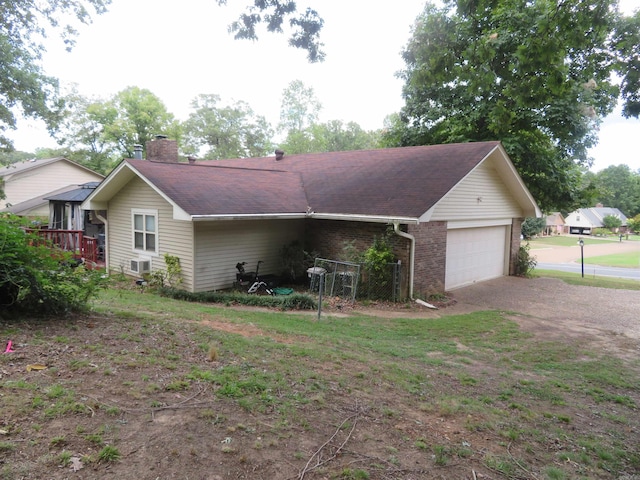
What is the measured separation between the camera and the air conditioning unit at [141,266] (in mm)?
13422

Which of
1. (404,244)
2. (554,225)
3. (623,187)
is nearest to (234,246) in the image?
(404,244)

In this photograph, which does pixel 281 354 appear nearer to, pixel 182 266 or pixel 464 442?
pixel 464 442

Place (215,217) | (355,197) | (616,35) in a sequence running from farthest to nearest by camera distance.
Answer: (616,35), (355,197), (215,217)

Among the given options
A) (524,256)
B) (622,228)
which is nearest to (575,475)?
(524,256)

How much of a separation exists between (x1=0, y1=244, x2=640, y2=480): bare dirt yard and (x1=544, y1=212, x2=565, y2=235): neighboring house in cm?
8399

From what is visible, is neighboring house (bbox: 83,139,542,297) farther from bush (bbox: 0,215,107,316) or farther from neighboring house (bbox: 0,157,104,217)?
neighboring house (bbox: 0,157,104,217)

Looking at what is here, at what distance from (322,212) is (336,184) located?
2.16 meters

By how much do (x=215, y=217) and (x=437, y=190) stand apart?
6.00 metres

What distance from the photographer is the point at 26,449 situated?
2842 millimetres

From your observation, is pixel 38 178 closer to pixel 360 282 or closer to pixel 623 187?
pixel 360 282

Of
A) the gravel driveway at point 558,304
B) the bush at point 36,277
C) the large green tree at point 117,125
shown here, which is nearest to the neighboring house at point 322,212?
the gravel driveway at point 558,304

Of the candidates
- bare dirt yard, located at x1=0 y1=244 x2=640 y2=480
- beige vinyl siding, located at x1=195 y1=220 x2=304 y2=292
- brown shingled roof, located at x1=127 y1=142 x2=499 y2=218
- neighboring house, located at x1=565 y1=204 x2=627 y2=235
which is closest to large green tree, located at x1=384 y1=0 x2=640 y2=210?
brown shingled roof, located at x1=127 y1=142 x2=499 y2=218

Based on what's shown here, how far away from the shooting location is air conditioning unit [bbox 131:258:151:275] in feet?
44.0

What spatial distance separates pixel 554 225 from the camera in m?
85.6
